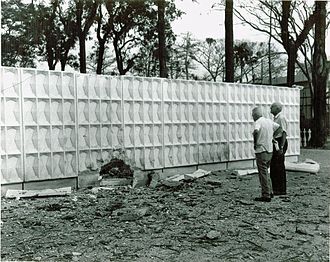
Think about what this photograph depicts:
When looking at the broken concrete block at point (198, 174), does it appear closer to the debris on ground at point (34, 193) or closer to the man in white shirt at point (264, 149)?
the man in white shirt at point (264, 149)

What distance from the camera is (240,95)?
1298cm

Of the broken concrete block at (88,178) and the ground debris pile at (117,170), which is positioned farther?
the ground debris pile at (117,170)

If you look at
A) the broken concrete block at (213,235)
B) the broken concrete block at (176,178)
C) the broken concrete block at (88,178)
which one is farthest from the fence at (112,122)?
the broken concrete block at (213,235)

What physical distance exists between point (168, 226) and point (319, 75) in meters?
15.7

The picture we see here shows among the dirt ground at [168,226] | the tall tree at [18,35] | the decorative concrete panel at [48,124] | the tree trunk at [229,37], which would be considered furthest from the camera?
the tall tree at [18,35]

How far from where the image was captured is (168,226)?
601 cm

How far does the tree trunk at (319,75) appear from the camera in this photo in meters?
19.3

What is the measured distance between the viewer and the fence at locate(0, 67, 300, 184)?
852 cm

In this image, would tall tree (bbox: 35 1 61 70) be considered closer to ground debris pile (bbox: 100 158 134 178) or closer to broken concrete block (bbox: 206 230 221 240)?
ground debris pile (bbox: 100 158 134 178)

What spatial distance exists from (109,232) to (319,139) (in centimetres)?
1619

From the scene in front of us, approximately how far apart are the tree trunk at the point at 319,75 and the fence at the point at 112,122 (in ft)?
24.2

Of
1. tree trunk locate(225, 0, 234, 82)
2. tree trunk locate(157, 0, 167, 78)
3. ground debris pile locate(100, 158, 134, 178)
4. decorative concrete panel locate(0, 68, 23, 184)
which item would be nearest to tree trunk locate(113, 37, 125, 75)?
tree trunk locate(157, 0, 167, 78)

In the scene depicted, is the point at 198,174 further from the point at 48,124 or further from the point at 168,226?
the point at 168,226

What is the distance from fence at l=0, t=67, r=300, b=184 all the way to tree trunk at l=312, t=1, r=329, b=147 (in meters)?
7.37
